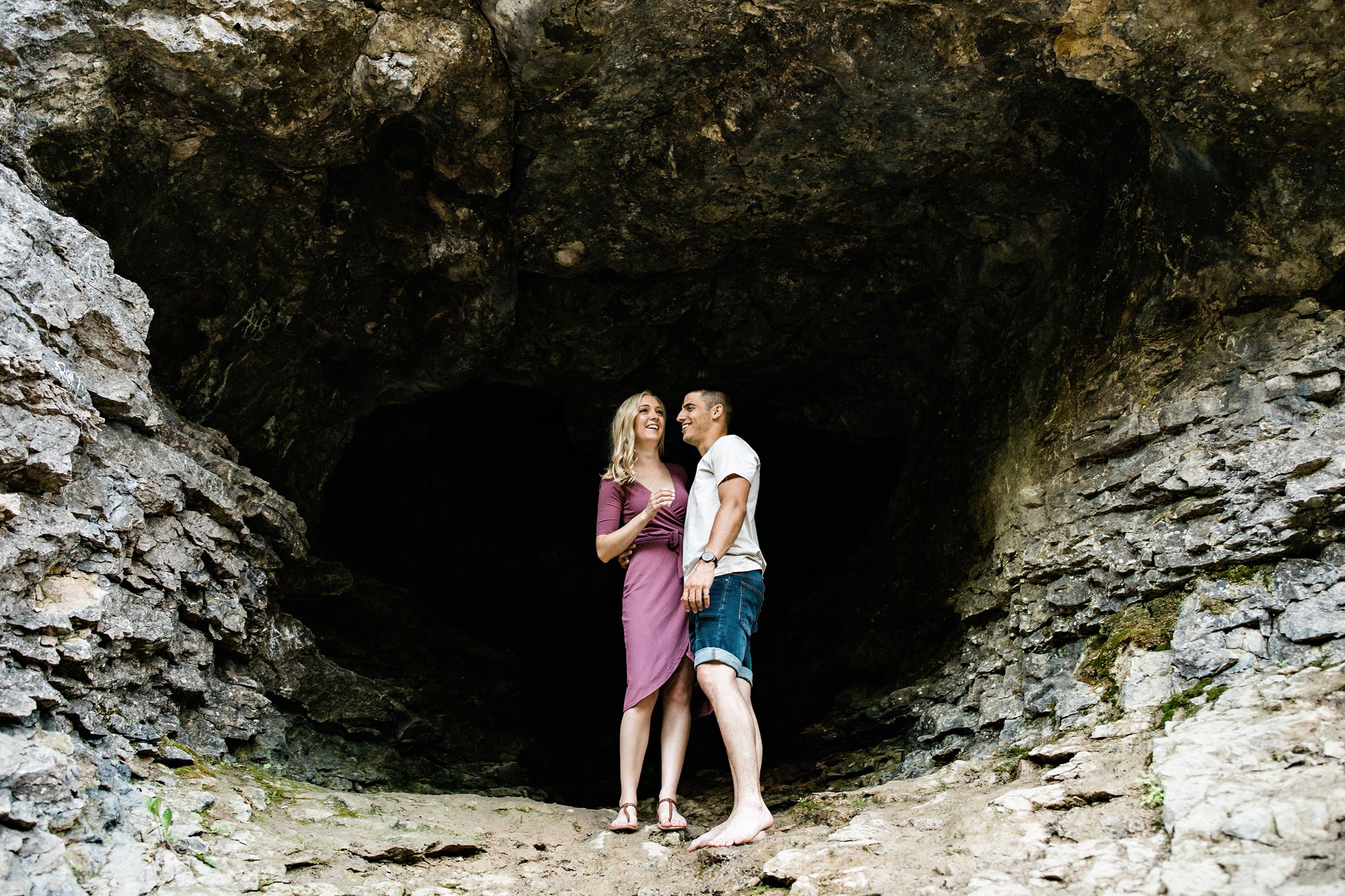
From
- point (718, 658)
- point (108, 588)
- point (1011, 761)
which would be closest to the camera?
point (108, 588)

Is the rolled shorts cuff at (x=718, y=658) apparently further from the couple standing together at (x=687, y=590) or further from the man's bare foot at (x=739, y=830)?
the man's bare foot at (x=739, y=830)

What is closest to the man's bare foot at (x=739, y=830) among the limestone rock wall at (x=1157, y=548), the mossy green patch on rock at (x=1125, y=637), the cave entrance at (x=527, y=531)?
the limestone rock wall at (x=1157, y=548)

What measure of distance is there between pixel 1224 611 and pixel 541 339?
367cm

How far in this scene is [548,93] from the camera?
4.55m

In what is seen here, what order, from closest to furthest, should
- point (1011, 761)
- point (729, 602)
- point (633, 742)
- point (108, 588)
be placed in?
point (108, 588), point (1011, 761), point (729, 602), point (633, 742)

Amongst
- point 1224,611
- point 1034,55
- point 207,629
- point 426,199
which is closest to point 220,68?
point 426,199

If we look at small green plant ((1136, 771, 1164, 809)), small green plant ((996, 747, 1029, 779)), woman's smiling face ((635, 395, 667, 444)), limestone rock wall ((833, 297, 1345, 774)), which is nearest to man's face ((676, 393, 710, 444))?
woman's smiling face ((635, 395, 667, 444))

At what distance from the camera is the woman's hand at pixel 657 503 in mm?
4348

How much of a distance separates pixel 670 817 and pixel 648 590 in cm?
89

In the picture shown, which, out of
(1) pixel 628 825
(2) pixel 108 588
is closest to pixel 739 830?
(1) pixel 628 825

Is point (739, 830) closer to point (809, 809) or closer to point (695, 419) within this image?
point (809, 809)

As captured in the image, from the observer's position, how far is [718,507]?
13.6ft

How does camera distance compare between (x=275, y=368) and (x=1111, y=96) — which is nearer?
(x=1111, y=96)

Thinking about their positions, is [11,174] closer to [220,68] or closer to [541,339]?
[220,68]
